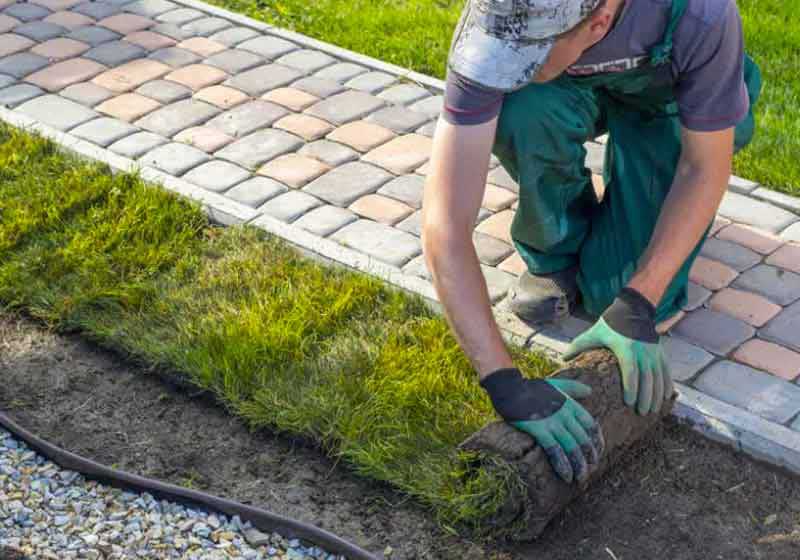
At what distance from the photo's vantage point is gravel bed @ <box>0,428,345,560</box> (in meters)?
3.65

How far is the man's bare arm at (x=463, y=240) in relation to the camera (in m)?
3.66

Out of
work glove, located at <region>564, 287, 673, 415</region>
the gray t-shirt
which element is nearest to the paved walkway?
work glove, located at <region>564, 287, 673, 415</region>

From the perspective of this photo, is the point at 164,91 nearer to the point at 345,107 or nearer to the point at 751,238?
the point at 345,107

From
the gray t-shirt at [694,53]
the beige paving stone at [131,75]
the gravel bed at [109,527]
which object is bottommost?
the gravel bed at [109,527]

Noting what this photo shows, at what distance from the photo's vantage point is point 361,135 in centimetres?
575

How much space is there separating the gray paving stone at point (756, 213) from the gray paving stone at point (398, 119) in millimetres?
1466

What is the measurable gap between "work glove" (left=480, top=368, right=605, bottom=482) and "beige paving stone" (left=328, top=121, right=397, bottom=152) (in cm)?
223

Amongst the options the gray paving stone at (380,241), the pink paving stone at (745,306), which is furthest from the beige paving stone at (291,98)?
the pink paving stone at (745,306)

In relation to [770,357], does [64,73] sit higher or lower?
lower

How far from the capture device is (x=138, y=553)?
3648mm

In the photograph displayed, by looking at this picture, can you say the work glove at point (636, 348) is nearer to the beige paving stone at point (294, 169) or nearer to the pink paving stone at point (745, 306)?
the pink paving stone at point (745, 306)

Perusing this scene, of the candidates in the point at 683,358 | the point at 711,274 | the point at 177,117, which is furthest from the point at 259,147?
the point at 683,358

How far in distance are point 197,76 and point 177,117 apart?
0.45m

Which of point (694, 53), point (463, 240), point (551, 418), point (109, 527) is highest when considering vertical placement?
point (694, 53)
